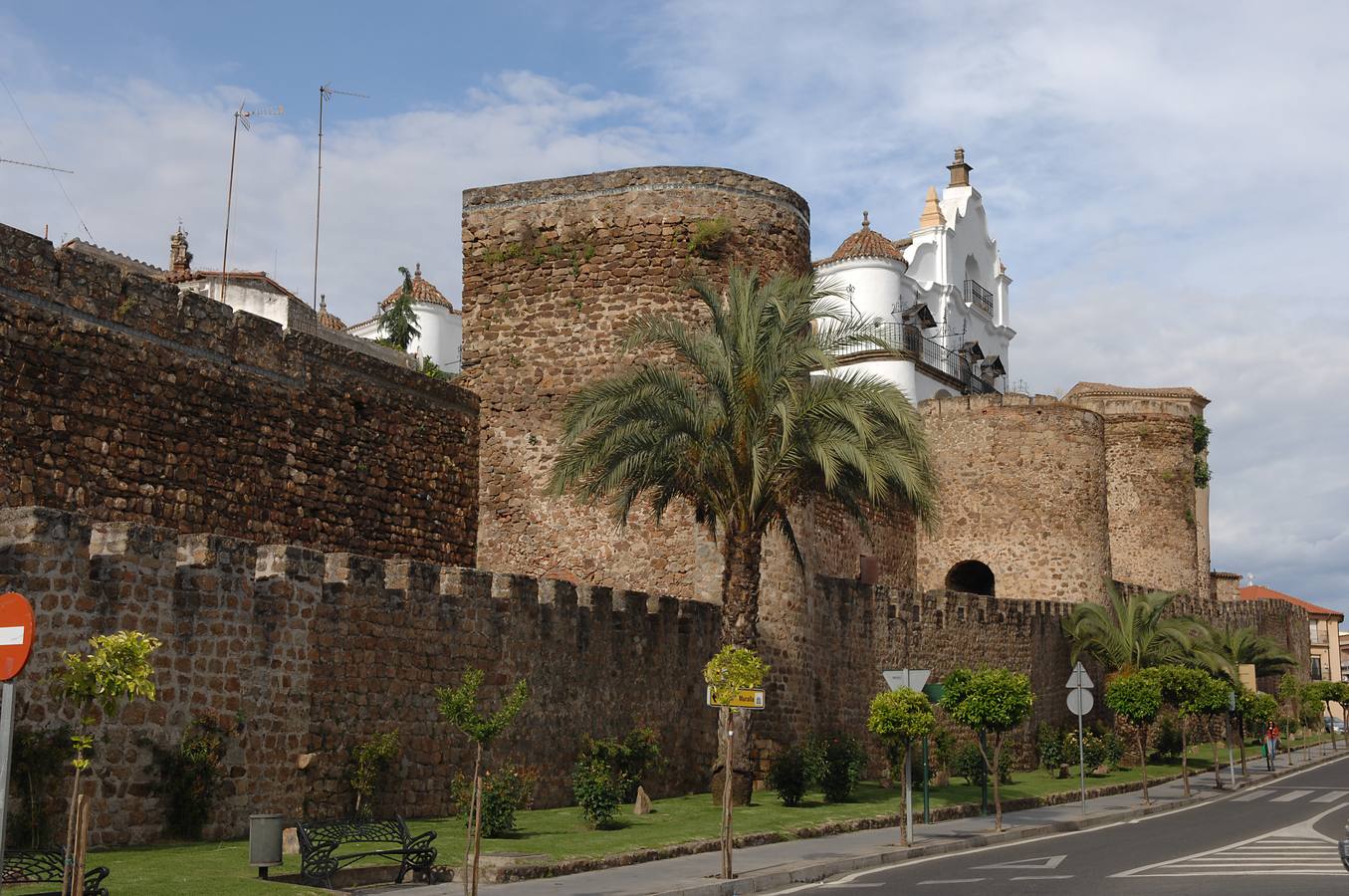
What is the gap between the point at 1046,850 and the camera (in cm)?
1870

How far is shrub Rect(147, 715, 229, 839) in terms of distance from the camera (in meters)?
14.5

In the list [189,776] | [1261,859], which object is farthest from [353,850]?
[1261,859]

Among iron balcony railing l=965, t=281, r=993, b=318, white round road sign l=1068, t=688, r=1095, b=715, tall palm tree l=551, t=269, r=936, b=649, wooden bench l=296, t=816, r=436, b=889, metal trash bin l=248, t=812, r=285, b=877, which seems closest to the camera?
metal trash bin l=248, t=812, r=285, b=877

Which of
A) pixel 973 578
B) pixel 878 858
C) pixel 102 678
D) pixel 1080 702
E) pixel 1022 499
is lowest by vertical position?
pixel 878 858

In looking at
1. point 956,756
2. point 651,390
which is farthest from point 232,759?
point 956,756

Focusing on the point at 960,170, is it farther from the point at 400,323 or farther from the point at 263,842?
the point at 263,842

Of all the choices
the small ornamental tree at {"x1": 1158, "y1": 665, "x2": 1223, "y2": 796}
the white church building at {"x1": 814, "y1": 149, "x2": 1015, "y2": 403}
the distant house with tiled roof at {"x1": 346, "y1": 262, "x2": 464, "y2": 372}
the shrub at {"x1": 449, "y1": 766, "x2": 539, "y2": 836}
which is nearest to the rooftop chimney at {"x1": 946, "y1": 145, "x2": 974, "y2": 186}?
the white church building at {"x1": 814, "y1": 149, "x2": 1015, "y2": 403}

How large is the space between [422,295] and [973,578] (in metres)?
28.3

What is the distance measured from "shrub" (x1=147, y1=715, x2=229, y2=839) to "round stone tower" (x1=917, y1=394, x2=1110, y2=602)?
27.1m

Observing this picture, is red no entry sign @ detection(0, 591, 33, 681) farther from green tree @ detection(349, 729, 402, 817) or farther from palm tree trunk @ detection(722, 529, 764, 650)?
palm tree trunk @ detection(722, 529, 764, 650)

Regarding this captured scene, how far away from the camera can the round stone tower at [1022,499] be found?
39.6 meters

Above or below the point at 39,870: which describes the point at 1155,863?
below

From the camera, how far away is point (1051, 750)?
33.0 m

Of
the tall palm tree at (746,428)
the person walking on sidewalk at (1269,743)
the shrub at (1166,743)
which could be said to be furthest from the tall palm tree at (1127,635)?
the tall palm tree at (746,428)
